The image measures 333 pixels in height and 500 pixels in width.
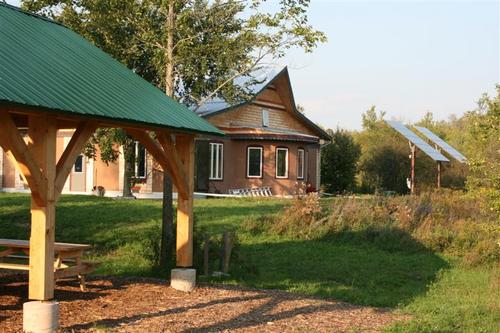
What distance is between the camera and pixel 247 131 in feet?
101

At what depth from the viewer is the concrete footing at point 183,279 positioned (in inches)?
422

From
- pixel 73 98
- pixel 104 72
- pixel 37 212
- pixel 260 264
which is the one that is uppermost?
pixel 104 72

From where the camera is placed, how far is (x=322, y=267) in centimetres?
1351

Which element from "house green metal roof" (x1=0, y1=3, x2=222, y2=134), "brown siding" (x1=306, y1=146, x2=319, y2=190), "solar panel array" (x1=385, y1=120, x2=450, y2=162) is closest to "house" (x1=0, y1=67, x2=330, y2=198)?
"brown siding" (x1=306, y1=146, x2=319, y2=190)

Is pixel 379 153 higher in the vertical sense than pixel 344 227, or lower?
higher

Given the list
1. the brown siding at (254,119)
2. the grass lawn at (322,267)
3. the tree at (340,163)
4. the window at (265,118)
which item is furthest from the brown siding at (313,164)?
the grass lawn at (322,267)

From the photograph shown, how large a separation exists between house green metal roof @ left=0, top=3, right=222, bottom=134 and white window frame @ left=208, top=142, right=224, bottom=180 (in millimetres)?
18538

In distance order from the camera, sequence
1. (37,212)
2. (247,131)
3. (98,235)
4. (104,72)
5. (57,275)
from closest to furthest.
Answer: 1. (37,212)
2. (57,275)
3. (104,72)
4. (98,235)
5. (247,131)

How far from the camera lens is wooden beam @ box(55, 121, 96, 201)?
7.60 m

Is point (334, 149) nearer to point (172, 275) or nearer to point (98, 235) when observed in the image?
point (98, 235)

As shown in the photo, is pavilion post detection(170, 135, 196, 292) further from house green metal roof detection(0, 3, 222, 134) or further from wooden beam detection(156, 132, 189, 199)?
house green metal roof detection(0, 3, 222, 134)

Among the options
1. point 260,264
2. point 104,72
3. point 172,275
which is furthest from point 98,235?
point 104,72

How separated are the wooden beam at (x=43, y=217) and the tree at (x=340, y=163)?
32077mm

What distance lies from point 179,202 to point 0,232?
8.09 meters
